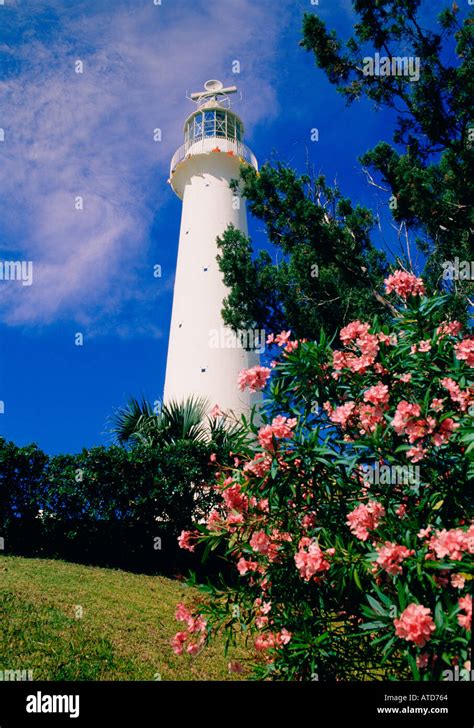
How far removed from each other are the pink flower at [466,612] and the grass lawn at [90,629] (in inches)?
105

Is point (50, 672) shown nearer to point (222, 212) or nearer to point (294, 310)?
point (294, 310)

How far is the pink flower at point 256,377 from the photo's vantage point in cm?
393

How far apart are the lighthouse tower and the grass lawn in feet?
22.7

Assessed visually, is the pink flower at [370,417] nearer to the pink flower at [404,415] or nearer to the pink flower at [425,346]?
the pink flower at [404,415]

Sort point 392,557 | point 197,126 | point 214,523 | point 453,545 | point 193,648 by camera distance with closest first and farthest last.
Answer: point 453,545
point 392,557
point 193,648
point 214,523
point 197,126

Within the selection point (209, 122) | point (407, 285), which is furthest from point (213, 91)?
point (407, 285)

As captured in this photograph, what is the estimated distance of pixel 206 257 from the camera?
16438 mm

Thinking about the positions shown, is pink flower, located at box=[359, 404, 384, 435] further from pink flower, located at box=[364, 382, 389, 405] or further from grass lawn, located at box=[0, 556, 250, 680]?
grass lawn, located at box=[0, 556, 250, 680]

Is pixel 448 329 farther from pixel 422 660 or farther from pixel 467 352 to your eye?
pixel 422 660

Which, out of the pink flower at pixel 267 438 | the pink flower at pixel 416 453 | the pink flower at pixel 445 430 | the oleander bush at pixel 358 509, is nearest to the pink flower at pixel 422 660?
the oleander bush at pixel 358 509

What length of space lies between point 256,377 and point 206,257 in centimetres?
1302

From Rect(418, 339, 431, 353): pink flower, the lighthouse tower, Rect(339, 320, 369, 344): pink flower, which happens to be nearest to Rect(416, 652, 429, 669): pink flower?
Rect(418, 339, 431, 353): pink flower
